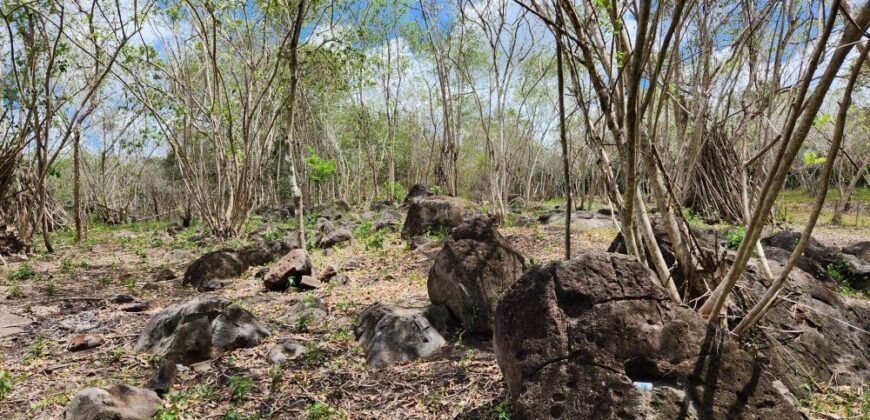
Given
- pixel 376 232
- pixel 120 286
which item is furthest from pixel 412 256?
pixel 120 286

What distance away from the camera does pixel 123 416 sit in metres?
3.11

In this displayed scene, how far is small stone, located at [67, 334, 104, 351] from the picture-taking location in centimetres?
486

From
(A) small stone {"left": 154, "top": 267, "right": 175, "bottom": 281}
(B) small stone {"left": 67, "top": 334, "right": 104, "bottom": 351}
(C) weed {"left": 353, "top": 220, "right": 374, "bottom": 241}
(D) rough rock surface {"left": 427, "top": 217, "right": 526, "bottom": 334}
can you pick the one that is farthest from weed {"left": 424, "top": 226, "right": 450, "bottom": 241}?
(B) small stone {"left": 67, "top": 334, "right": 104, "bottom": 351}

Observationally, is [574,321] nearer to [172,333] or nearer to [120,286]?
[172,333]

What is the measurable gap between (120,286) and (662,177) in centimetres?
757

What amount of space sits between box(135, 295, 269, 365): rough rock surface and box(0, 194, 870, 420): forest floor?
0.39 feet

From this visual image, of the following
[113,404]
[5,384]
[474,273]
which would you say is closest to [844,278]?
[474,273]

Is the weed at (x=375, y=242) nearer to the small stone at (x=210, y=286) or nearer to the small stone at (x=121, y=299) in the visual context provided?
the small stone at (x=210, y=286)

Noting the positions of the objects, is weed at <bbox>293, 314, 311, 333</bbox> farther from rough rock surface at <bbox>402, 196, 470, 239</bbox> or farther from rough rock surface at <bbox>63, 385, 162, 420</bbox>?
rough rock surface at <bbox>402, 196, 470, 239</bbox>

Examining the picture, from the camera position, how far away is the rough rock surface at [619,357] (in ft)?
8.10

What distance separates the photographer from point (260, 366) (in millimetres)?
4359

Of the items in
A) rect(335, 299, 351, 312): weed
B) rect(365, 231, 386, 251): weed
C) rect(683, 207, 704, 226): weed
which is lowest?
rect(335, 299, 351, 312): weed

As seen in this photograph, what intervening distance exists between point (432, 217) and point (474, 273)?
234 inches

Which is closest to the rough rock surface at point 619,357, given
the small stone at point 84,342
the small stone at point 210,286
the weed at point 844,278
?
the small stone at point 84,342
